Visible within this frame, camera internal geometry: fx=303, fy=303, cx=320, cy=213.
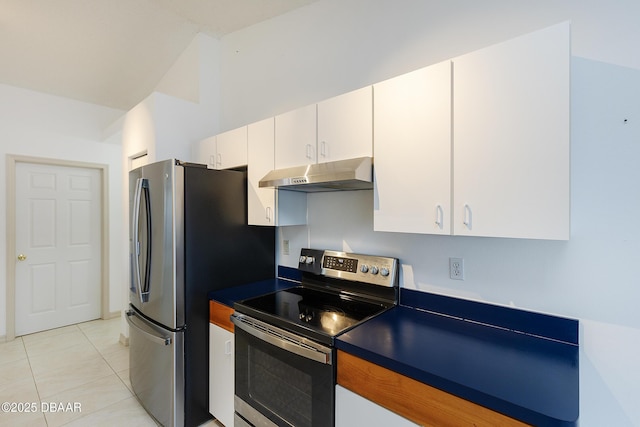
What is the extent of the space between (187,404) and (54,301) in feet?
10.1

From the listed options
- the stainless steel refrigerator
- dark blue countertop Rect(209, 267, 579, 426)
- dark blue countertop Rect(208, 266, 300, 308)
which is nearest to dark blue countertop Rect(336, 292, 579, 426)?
dark blue countertop Rect(209, 267, 579, 426)

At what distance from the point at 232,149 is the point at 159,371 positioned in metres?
1.64

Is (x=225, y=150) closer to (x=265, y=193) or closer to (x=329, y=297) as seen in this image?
(x=265, y=193)

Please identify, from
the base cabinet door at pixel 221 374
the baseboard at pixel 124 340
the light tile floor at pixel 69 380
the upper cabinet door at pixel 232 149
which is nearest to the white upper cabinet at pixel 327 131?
the upper cabinet door at pixel 232 149

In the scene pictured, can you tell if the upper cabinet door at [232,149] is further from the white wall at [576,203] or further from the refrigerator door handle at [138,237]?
the white wall at [576,203]

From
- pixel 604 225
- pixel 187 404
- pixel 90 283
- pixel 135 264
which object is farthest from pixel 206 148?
pixel 90 283

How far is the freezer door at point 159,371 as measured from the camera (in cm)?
193

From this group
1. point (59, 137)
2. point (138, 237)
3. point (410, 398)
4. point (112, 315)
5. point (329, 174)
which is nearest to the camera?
point (410, 398)

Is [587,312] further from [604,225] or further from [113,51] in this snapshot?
[113,51]

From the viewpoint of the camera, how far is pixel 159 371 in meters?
2.04

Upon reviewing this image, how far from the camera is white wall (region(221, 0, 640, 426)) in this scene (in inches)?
46.2

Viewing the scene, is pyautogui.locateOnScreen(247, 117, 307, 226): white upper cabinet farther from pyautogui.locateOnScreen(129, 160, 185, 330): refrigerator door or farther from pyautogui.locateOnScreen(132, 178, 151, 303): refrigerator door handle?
pyautogui.locateOnScreen(132, 178, 151, 303): refrigerator door handle

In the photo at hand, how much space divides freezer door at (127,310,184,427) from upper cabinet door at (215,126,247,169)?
1252mm

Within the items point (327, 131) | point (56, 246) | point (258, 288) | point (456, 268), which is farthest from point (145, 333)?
point (56, 246)
